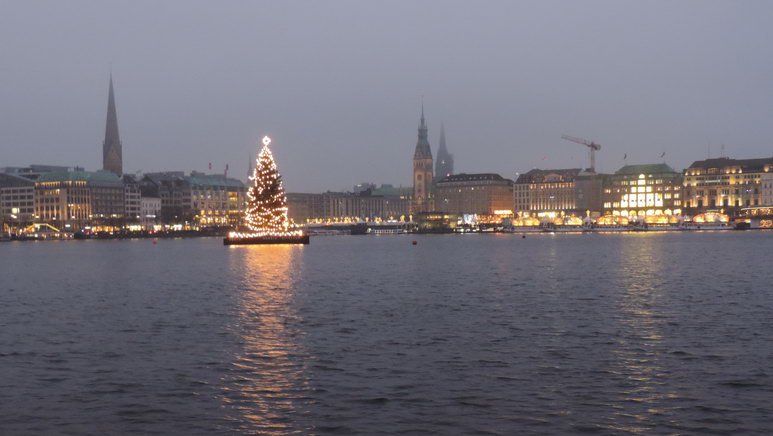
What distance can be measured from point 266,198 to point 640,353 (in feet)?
267

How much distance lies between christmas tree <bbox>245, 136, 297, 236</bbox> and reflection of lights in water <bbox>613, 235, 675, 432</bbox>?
2319 inches

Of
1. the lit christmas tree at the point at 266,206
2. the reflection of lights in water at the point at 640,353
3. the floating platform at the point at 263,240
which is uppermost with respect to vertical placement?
the lit christmas tree at the point at 266,206

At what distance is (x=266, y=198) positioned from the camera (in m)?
104

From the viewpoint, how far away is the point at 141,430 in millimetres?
17969

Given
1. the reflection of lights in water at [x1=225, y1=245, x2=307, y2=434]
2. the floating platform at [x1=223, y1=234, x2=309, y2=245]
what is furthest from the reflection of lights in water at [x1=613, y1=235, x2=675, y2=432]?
the floating platform at [x1=223, y1=234, x2=309, y2=245]

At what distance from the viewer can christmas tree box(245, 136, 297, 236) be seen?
10200 cm

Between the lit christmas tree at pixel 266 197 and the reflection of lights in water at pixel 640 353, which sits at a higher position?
the lit christmas tree at pixel 266 197

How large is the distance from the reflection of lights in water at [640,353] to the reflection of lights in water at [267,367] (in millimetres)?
7359

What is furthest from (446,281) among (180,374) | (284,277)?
(180,374)

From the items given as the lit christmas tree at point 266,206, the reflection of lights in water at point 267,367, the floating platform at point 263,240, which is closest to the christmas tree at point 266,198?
the lit christmas tree at point 266,206

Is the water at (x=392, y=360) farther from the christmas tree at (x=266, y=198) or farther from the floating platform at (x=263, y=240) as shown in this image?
the floating platform at (x=263, y=240)

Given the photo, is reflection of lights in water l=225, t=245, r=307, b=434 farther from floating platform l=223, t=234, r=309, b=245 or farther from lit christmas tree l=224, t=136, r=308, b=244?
floating platform l=223, t=234, r=309, b=245

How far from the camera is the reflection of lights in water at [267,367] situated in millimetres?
19078

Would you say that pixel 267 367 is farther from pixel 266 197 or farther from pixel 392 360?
pixel 266 197
